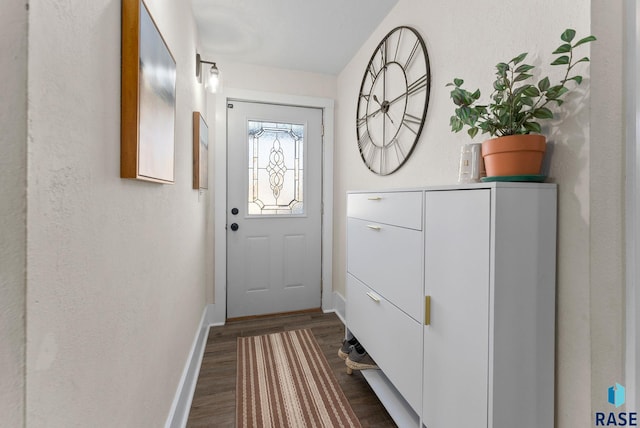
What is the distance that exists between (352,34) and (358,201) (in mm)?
1417

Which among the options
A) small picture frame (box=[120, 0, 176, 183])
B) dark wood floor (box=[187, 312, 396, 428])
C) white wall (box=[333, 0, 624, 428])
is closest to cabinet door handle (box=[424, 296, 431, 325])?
white wall (box=[333, 0, 624, 428])

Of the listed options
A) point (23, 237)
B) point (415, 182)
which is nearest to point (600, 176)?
point (415, 182)

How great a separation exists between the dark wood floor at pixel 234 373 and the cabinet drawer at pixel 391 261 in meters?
0.68

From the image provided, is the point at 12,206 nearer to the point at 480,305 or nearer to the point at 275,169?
the point at 480,305

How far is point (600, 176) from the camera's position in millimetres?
838

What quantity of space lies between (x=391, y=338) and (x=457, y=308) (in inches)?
19.1

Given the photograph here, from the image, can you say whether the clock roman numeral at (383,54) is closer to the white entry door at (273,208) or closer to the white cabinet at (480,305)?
the white entry door at (273,208)

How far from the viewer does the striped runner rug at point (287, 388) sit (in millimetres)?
1493

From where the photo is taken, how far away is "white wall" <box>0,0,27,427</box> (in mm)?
406

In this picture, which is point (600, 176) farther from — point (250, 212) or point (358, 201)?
point (250, 212)

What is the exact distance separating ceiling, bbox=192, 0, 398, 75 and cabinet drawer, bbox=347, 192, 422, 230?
1.30 metres

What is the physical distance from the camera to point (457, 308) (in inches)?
38.3

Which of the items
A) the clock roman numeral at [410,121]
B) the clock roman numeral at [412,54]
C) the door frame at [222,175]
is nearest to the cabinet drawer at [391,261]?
the clock roman numeral at [410,121]

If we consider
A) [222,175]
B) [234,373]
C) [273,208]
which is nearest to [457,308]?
[234,373]
